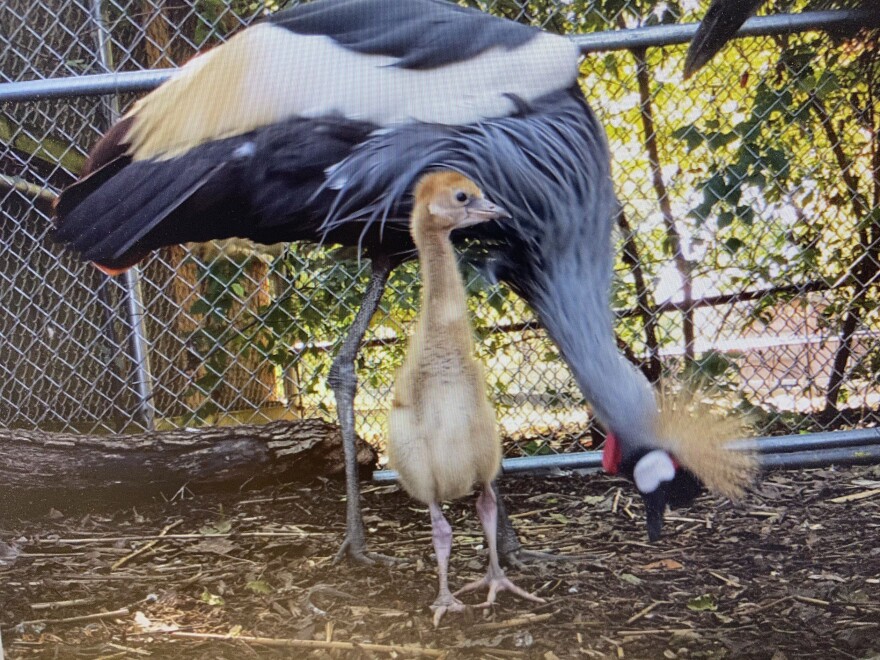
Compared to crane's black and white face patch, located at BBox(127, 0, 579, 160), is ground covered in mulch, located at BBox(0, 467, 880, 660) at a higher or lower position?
lower

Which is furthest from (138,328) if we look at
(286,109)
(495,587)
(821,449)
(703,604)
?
(821,449)

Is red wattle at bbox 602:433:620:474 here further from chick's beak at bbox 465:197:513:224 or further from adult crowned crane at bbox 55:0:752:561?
chick's beak at bbox 465:197:513:224

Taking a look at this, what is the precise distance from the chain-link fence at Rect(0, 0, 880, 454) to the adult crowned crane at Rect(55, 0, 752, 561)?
1.2 inches

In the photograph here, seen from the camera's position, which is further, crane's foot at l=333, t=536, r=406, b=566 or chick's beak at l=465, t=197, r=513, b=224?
crane's foot at l=333, t=536, r=406, b=566

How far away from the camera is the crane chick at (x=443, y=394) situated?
0.99 meters

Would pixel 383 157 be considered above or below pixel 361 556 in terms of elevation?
above

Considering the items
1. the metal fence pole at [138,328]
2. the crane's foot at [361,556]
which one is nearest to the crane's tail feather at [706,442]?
the crane's foot at [361,556]

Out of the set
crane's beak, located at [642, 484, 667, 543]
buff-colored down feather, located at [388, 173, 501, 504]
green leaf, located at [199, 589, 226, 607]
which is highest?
buff-colored down feather, located at [388, 173, 501, 504]

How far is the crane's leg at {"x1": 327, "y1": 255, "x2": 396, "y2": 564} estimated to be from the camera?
1.11 m

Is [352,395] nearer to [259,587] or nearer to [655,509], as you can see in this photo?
[259,587]

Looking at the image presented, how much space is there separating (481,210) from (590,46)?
0.24 metres

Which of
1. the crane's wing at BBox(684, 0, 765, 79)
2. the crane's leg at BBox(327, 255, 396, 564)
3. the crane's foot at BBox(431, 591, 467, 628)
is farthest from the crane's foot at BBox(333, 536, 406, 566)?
the crane's wing at BBox(684, 0, 765, 79)

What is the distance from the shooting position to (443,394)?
103 centimetres

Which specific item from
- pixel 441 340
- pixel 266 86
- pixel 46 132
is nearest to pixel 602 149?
pixel 441 340
